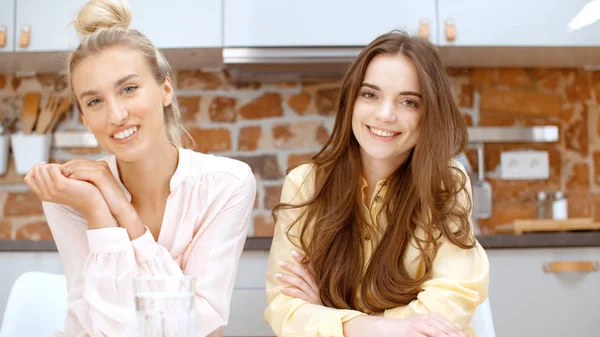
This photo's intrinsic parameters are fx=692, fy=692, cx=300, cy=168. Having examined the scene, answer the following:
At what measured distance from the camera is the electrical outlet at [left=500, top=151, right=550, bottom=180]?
3.24 meters

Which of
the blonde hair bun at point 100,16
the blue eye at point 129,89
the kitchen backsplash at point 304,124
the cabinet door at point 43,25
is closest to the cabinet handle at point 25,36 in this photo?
the cabinet door at point 43,25

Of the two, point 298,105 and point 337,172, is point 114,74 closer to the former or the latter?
point 337,172

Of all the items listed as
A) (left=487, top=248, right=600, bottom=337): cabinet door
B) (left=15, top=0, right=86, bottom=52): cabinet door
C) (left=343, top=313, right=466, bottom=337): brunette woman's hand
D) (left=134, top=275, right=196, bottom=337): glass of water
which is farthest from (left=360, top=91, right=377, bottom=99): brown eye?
(left=15, top=0, right=86, bottom=52): cabinet door

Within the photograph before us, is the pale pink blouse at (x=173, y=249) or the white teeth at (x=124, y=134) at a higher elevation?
the white teeth at (x=124, y=134)

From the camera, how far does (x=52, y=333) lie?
1616 millimetres

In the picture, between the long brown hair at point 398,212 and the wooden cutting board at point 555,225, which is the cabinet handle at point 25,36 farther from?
the wooden cutting board at point 555,225

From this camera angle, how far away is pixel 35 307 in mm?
1587

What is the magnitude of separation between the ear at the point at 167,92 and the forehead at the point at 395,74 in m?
0.49

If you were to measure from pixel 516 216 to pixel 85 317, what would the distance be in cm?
228

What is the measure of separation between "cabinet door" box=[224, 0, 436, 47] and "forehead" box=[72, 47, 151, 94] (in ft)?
4.58

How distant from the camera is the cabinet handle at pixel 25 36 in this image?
2.93 metres

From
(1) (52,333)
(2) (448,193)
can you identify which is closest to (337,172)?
(2) (448,193)

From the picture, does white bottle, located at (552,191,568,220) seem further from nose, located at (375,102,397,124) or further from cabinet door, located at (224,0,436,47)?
nose, located at (375,102,397,124)

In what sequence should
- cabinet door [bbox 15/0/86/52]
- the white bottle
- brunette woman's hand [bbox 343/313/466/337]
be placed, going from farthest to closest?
the white bottle → cabinet door [bbox 15/0/86/52] → brunette woman's hand [bbox 343/313/466/337]
